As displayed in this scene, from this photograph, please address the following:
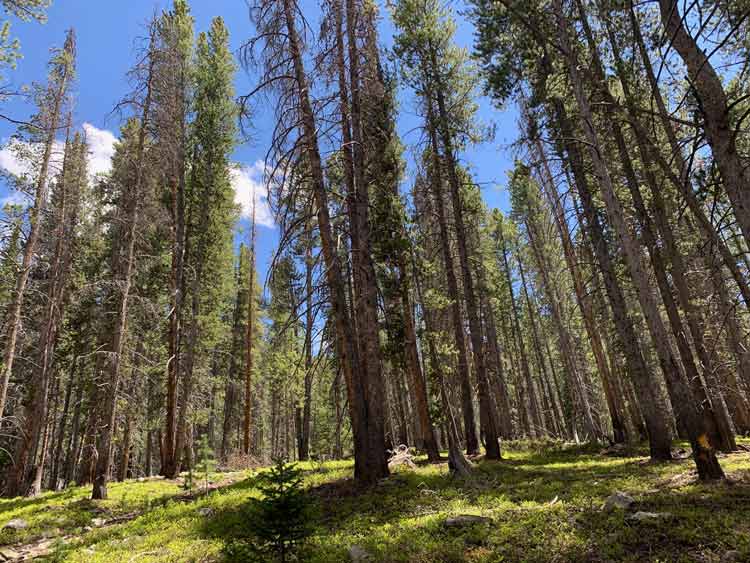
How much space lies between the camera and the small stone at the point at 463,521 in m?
5.27

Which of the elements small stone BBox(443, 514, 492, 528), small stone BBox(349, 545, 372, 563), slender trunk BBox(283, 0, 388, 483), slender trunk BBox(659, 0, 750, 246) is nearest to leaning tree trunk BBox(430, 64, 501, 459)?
slender trunk BBox(283, 0, 388, 483)

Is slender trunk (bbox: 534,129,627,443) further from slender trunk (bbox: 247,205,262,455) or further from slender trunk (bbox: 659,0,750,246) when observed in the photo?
slender trunk (bbox: 247,205,262,455)

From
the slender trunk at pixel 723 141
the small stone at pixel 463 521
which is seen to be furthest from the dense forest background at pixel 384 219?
the small stone at pixel 463 521

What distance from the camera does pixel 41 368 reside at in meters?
13.7

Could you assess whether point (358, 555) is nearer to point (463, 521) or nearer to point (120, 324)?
point (463, 521)

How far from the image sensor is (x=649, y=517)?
4590mm

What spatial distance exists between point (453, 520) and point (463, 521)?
0.42 ft

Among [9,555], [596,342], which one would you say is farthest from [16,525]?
[596,342]

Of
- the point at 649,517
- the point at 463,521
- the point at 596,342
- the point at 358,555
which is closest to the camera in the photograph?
the point at 649,517

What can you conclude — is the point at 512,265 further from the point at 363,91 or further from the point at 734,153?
the point at 734,153

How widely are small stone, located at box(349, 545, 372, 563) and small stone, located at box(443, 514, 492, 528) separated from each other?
1161mm

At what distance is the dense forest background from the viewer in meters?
7.93

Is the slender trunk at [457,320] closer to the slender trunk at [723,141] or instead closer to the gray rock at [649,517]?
the gray rock at [649,517]

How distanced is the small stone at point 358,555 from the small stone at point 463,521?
3.81 feet
